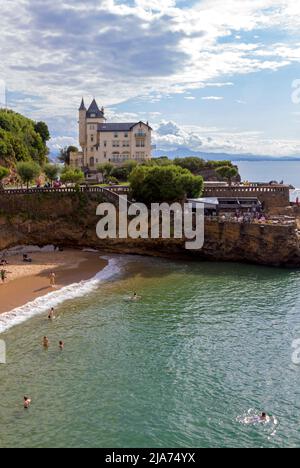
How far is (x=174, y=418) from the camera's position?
24906mm

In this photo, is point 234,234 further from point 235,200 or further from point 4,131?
point 4,131

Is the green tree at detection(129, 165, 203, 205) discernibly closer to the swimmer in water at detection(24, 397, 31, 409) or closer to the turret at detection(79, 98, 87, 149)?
the swimmer in water at detection(24, 397, 31, 409)

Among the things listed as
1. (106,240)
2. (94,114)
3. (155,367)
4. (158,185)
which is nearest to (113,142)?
(94,114)

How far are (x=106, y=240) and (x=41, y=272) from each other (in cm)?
1206

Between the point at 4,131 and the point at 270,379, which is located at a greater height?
the point at 4,131

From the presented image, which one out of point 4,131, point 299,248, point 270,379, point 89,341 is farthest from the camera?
point 4,131

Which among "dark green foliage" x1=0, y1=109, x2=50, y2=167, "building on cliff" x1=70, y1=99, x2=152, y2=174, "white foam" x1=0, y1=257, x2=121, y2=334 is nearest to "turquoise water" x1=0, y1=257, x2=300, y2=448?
"white foam" x1=0, y1=257, x2=121, y2=334

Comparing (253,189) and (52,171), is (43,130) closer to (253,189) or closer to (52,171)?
(52,171)

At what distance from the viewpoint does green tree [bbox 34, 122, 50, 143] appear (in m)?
109

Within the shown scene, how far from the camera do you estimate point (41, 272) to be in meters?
52.8

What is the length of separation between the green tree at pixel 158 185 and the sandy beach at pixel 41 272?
34.0 feet

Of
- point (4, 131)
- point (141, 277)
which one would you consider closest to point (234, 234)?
point (141, 277)

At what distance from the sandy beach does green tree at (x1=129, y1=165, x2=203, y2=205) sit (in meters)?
10.4

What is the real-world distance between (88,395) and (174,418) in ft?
17.6
